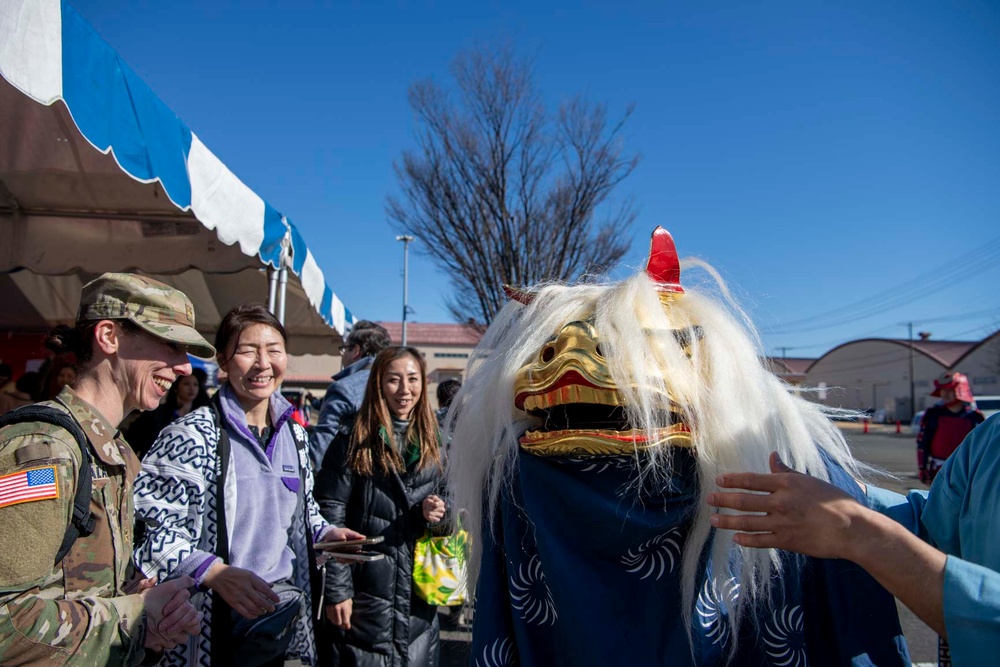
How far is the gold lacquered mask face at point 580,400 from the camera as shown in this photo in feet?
4.18

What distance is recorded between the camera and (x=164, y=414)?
181 inches

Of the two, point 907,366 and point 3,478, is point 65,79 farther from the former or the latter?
point 907,366

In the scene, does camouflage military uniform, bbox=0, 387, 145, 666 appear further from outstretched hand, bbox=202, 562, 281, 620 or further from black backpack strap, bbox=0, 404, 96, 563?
outstretched hand, bbox=202, 562, 281, 620

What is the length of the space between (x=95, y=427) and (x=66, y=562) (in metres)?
0.30

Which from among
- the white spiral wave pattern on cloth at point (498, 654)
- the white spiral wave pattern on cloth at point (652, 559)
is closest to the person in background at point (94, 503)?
the white spiral wave pattern on cloth at point (498, 654)

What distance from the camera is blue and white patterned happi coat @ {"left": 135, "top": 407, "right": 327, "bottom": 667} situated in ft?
5.62

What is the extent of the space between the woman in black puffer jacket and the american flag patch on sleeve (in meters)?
1.28

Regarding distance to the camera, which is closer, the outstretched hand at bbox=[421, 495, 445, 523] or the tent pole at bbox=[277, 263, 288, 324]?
the outstretched hand at bbox=[421, 495, 445, 523]

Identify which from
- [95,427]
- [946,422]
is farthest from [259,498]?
[946,422]

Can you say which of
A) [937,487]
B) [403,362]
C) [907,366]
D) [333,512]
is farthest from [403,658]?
[907,366]

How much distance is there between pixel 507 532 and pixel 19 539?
3.16 feet

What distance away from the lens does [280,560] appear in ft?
6.49

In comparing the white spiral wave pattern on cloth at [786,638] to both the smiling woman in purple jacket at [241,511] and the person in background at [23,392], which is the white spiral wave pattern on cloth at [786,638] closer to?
the smiling woman in purple jacket at [241,511]

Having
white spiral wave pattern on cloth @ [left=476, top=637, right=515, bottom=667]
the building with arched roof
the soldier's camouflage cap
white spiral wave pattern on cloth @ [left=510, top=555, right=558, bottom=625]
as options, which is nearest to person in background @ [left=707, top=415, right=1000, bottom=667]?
white spiral wave pattern on cloth @ [left=510, top=555, right=558, bottom=625]
